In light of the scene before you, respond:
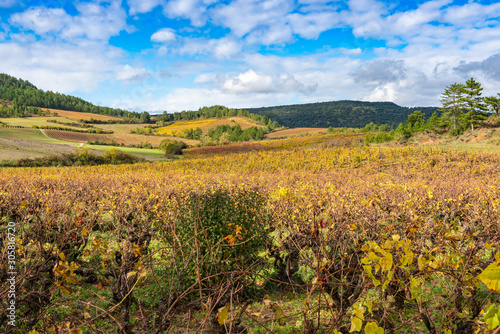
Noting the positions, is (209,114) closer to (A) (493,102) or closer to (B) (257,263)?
(A) (493,102)

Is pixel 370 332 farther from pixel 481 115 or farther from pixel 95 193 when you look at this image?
pixel 481 115

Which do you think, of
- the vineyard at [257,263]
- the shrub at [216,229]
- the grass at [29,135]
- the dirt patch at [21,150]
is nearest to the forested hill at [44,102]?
the grass at [29,135]

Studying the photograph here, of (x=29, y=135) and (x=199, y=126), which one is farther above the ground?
(x=199, y=126)

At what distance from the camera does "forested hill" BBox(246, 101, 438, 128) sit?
14200 centimetres

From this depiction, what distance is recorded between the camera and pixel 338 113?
153m

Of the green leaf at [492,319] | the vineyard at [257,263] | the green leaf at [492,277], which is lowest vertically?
the vineyard at [257,263]

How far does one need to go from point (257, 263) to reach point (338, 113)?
15986 centimetres

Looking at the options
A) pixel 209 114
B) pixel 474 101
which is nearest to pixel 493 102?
pixel 474 101

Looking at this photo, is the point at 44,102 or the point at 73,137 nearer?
the point at 73,137

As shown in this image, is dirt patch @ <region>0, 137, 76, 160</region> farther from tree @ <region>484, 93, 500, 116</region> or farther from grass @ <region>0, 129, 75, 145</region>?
tree @ <region>484, 93, 500, 116</region>

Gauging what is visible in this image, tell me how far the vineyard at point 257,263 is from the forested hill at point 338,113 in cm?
13432

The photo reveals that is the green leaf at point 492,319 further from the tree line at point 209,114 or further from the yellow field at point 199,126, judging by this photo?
the tree line at point 209,114

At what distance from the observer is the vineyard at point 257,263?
212 cm

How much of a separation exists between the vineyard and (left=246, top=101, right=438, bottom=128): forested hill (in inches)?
5288
